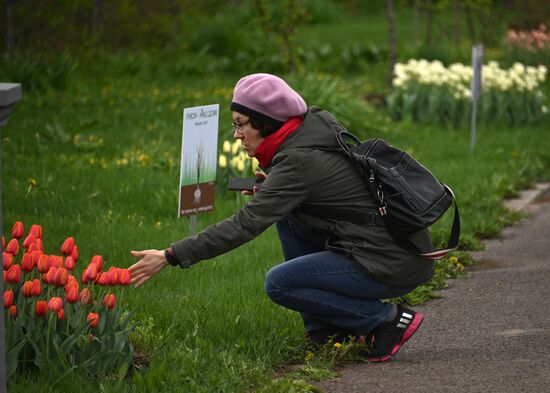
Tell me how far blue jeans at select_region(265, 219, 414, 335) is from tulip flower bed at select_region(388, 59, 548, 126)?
321 inches

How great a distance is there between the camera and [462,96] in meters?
13.0

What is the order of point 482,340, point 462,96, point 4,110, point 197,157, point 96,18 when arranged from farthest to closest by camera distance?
point 96,18 < point 462,96 < point 197,157 < point 482,340 < point 4,110

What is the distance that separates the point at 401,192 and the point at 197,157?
1.51 meters

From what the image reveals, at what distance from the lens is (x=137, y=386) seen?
4.22m

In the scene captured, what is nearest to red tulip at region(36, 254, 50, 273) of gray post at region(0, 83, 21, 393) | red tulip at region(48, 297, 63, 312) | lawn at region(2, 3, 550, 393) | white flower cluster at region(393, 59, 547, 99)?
red tulip at region(48, 297, 63, 312)

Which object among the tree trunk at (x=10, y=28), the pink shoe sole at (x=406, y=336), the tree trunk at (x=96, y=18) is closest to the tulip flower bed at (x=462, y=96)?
the tree trunk at (x=10, y=28)

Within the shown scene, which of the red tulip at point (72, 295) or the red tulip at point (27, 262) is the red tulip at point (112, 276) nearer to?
the red tulip at point (72, 295)

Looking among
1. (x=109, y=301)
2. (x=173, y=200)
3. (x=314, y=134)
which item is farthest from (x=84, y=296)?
(x=173, y=200)

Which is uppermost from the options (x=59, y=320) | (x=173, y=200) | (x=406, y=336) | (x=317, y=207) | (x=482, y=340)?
(x=317, y=207)

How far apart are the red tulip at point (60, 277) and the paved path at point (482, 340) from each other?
1.11 meters

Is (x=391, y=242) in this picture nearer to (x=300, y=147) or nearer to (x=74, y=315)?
(x=300, y=147)

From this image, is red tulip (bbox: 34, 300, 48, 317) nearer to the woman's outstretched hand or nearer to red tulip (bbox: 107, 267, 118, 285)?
red tulip (bbox: 107, 267, 118, 285)

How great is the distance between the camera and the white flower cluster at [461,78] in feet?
43.1

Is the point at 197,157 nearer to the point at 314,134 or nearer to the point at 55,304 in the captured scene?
the point at 314,134
